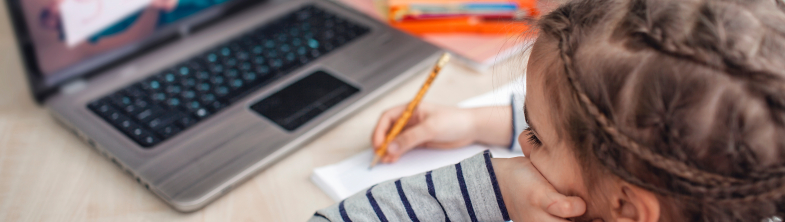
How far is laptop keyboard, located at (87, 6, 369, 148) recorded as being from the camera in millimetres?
554

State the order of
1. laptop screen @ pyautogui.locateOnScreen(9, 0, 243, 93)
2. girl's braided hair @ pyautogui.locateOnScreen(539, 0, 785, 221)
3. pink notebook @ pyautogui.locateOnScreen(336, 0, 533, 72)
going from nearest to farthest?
girl's braided hair @ pyautogui.locateOnScreen(539, 0, 785, 221) → laptop screen @ pyautogui.locateOnScreen(9, 0, 243, 93) → pink notebook @ pyautogui.locateOnScreen(336, 0, 533, 72)

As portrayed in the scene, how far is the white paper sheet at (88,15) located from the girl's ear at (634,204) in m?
0.60

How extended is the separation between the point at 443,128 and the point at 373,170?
0.09 meters

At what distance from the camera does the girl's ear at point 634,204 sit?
0.99 ft

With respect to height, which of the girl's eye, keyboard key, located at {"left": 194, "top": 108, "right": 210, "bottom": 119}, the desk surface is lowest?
the desk surface

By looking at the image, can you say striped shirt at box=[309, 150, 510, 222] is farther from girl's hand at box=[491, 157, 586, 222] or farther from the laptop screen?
the laptop screen

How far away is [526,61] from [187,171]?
1.06 feet

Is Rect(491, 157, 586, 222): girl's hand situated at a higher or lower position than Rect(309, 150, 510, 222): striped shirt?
higher

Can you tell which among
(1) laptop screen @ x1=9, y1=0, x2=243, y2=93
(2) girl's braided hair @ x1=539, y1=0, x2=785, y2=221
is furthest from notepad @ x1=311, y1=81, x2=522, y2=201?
(1) laptop screen @ x1=9, y1=0, x2=243, y2=93

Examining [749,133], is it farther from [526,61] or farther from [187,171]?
[187,171]

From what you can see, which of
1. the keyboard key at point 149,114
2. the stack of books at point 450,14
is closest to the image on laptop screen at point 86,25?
the keyboard key at point 149,114

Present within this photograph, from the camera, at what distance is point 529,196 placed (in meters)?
0.40

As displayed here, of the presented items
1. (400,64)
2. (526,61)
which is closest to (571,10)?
(526,61)

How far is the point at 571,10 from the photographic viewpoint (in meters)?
0.34
